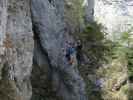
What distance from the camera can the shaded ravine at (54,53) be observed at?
478 inches

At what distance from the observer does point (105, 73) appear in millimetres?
14992

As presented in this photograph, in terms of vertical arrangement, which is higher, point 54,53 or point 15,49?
point 15,49

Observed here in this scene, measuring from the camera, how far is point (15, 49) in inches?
316

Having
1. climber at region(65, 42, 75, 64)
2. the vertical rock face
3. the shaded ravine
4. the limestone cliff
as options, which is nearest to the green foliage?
the limestone cliff

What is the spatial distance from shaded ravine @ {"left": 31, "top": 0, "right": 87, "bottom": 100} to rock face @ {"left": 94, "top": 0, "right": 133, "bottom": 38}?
13.7 feet

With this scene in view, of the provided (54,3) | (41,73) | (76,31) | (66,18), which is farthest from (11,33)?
(76,31)

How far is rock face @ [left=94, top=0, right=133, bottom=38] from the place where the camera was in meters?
16.3

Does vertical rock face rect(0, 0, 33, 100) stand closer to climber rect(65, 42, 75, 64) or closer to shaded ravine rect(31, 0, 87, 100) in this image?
shaded ravine rect(31, 0, 87, 100)

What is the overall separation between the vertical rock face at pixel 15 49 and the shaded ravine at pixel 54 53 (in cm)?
308

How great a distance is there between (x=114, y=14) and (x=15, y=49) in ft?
31.4

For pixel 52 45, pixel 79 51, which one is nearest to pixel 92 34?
pixel 79 51

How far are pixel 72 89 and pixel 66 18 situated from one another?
3.20 m

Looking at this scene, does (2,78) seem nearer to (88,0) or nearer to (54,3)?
(54,3)

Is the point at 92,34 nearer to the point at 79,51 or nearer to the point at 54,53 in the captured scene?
the point at 79,51
